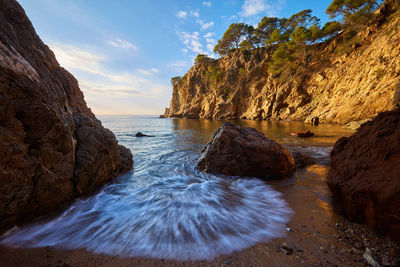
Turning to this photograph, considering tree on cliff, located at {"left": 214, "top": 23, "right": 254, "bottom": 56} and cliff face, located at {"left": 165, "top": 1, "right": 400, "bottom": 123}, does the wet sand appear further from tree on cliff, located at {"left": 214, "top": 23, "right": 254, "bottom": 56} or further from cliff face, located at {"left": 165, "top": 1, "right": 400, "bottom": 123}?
tree on cliff, located at {"left": 214, "top": 23, "right": 254, "bottom": 56}

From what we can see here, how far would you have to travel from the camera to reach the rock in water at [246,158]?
414 cm

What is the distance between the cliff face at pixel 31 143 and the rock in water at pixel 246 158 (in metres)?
3.00

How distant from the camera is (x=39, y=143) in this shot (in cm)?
235

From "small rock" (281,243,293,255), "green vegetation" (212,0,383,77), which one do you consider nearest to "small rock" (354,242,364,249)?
"small rock" (281,243,293,255)

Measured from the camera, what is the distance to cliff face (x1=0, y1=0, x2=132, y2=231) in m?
2.00

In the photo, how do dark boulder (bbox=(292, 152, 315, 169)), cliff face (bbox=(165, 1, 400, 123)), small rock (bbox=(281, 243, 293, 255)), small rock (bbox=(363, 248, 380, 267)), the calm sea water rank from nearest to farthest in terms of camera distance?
small rock (bbox=(363, 248, 380, 267)), small rock (bbox=(281, 243, 293, 255)), the calm sea water, dark boulder (bbox=(292, 152, 315, 169)), cliff face (bbox=(165, 1, 400, 123))

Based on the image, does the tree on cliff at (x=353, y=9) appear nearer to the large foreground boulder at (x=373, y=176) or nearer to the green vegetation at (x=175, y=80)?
the large foreground boulder at (x=373, y=176)

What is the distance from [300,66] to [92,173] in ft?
115

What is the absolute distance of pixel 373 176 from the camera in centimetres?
197

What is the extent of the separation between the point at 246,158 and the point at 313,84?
27928 millimetres

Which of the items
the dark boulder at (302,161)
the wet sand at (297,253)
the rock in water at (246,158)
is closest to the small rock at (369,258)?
the wet sand at (297,253)

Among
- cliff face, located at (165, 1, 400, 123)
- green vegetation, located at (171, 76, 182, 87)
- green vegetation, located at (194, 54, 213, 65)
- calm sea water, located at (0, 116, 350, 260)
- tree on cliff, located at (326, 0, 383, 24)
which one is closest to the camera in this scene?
calm sea water, located at (0, 116, 350, 260)

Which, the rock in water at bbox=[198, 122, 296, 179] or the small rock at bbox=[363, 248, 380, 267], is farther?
the rock in water at bbox=[198, 122, 296, 179]

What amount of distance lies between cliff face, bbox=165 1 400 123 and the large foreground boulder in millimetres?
14711
